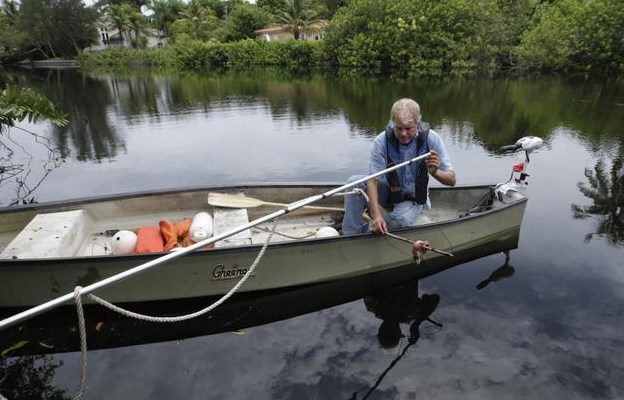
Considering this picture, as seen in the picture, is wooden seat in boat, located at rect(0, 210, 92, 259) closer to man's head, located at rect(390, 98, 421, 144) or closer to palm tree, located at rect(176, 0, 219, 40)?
man's head, located at rect(390, 98, 421, 144)

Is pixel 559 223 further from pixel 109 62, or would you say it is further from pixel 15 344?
pixel 109 62

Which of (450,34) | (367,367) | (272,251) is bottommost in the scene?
(367,367)

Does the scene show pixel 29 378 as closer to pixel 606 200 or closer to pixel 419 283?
pixel 419 283

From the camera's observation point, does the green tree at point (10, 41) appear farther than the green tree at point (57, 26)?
Yes

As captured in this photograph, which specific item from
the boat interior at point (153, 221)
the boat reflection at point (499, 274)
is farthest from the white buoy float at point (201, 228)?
the boat reflection at point (499, 274)

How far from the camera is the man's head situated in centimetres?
463

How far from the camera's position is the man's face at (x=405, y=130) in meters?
4.67

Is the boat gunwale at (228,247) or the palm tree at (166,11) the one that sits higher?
the palm tree at (166,11)

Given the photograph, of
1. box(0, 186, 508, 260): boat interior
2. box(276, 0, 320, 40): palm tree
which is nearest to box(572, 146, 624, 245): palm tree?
box(0, 186, 508, 260): boat interior

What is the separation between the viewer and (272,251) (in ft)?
16.0

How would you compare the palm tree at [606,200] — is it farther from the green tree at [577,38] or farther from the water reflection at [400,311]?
the green tree at [577,38]

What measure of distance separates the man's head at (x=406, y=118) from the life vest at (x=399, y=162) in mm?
244

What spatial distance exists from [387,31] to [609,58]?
1646 centimetres

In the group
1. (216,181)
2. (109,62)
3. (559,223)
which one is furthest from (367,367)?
(109,62)
